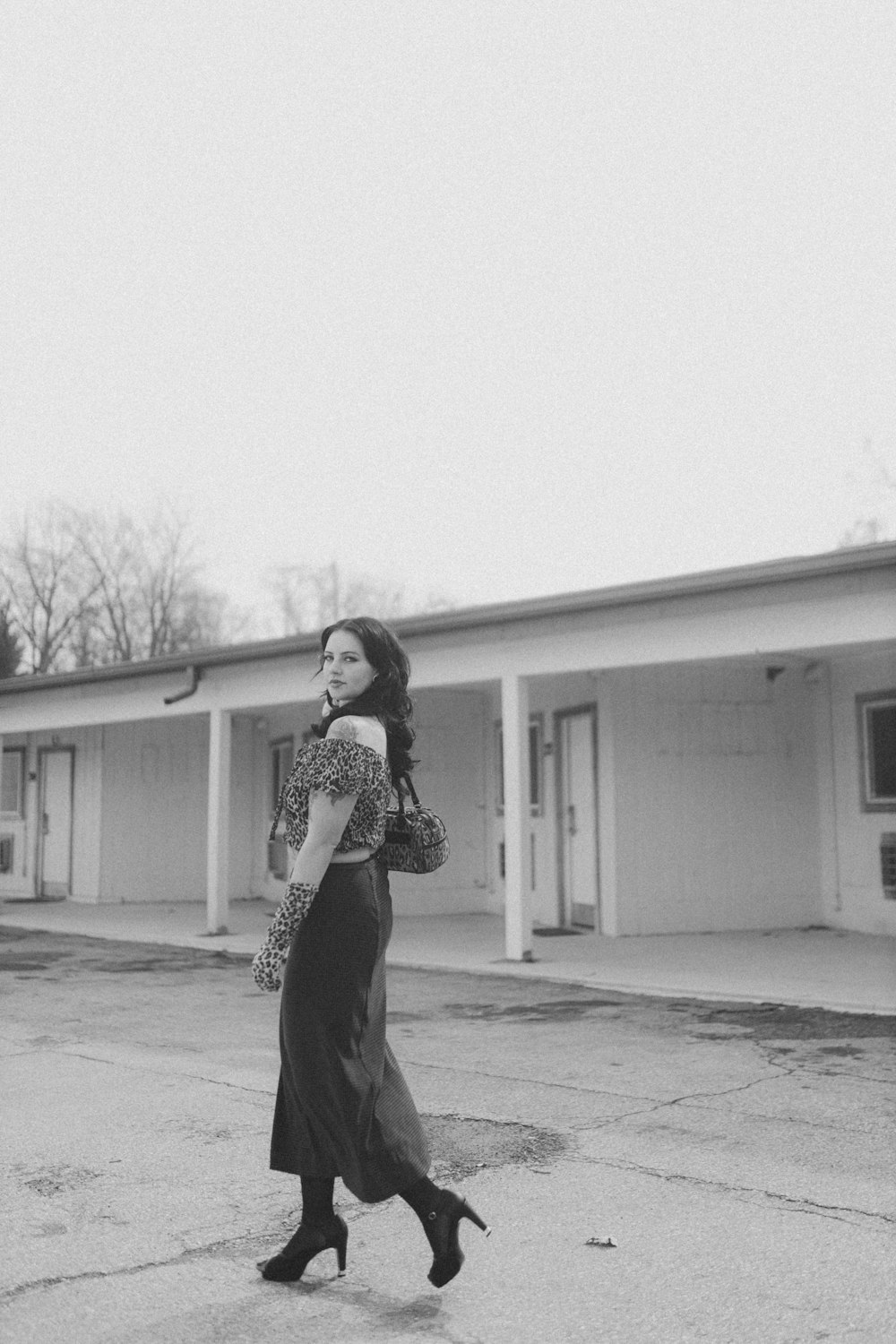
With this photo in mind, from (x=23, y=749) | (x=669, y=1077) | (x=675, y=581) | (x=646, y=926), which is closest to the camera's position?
(x=669, y=1077)

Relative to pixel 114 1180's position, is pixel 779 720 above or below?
above

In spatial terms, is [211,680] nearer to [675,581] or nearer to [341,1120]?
[675,581]

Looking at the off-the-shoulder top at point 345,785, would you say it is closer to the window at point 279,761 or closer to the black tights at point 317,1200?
the black tights at point 317,1200

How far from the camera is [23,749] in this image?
2059cm

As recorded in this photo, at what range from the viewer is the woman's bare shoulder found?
355cm

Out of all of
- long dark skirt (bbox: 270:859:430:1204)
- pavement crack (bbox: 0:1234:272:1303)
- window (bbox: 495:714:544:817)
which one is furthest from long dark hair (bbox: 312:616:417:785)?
window (bbox: 495:714:544:817)

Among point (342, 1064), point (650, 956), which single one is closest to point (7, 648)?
point (650, 956)

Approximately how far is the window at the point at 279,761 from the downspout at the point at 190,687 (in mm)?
2789

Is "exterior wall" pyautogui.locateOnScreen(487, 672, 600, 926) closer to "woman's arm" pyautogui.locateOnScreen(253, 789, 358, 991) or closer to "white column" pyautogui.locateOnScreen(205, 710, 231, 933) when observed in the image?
"white column" pyautogui.locateOnScreen(205, 710, 231, 933)

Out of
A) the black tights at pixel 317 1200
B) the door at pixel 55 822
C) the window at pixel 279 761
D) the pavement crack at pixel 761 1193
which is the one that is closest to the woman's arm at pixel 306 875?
the black tights at pixel 317 1200

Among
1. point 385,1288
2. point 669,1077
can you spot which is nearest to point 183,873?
point 669,1077

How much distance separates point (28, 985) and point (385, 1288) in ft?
23.8

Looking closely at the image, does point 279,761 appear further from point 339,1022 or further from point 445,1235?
point 445,1235

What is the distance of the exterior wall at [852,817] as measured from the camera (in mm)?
12625
